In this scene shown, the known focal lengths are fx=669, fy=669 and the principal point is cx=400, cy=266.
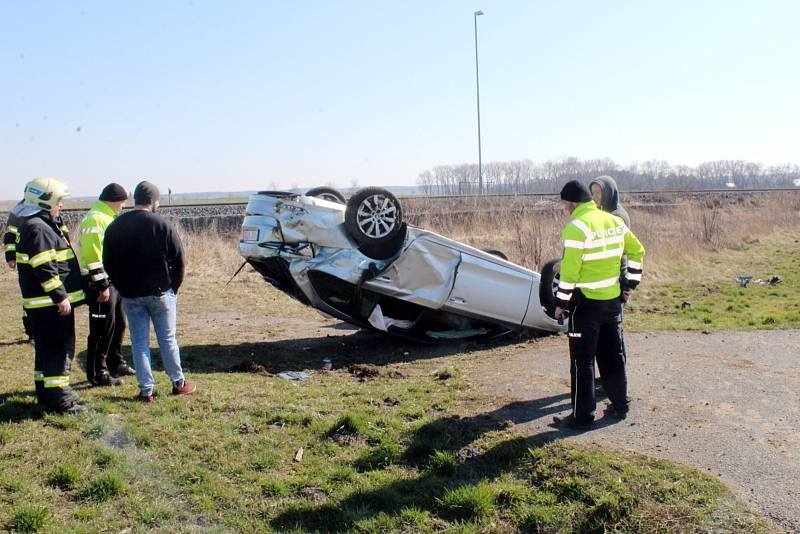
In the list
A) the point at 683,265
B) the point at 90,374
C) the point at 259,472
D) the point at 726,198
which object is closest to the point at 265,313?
the point at 90,374

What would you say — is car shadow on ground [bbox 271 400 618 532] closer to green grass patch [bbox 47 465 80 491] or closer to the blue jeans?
green grass patch [bbox 47 465 80 491]

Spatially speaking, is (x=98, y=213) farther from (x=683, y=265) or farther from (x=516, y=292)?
(x=683, y=265)

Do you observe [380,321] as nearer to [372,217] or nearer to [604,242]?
[372,217]

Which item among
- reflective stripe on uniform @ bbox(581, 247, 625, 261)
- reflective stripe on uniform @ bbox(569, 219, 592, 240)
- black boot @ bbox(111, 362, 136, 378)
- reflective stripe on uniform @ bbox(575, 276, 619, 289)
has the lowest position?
black boot @ bbox(111, 362, 136, 378)

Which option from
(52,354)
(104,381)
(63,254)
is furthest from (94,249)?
(104,381)

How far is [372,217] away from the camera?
741 centimetres

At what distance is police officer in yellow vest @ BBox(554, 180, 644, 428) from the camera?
492 cm

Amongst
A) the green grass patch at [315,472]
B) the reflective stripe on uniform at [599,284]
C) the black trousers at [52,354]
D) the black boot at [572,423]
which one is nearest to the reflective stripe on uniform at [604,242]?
the reflective stripe on uniform at [599,284]

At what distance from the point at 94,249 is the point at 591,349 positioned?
4.21 metres

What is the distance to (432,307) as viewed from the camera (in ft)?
25.5

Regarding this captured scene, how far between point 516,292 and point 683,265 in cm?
896

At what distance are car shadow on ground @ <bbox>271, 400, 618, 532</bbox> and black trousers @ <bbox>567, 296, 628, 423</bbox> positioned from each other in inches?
8.3

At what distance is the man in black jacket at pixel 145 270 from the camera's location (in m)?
5.25

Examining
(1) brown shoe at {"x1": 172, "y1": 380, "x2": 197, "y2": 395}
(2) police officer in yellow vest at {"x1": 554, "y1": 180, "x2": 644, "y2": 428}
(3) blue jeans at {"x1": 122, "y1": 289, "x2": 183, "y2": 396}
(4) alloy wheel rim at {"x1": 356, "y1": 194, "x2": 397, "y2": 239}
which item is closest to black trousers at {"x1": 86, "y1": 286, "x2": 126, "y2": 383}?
(3) blue jeans at {"x1": 122, "y1": 289, "x2": 183, "y2": 396}
